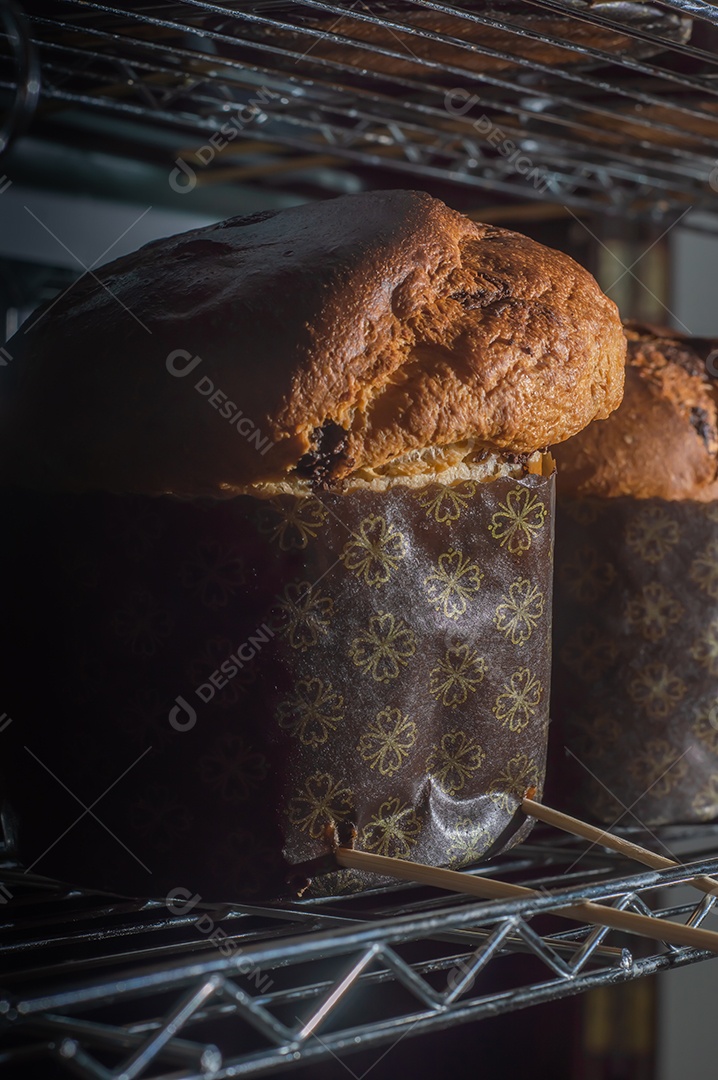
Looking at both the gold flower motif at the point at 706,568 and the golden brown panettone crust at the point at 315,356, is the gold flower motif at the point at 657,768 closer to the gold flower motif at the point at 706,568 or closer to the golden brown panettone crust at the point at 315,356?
the gold flower motif at the point at 706,568

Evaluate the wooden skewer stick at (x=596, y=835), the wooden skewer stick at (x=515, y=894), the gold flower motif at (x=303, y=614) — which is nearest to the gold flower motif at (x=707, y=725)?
the wooden skewer stick at (x=596, y=835)

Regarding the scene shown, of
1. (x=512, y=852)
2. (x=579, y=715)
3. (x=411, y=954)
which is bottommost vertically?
(x=411, y=954)

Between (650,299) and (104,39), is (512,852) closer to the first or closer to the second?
(104,39)

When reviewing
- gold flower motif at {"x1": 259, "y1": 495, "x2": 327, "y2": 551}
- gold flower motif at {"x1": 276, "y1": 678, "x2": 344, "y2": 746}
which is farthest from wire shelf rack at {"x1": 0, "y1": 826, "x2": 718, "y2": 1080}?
gold flower motif at {"x1": 259, "y1": 495, "x2": 327, "y2": 551}

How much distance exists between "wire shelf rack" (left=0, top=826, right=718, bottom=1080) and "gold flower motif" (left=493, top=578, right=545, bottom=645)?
167mm

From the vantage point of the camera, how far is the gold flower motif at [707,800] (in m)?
0.99

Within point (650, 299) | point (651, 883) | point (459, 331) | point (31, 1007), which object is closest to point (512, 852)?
point (651, 883)

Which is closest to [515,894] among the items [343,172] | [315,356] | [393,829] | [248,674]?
[393,829]

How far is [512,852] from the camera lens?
1.01 metres

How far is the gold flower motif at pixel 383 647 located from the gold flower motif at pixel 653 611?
0.31 meters

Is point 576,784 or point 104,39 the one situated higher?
point 104,39

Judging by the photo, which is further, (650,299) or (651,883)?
(650,299)

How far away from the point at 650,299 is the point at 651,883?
119 cm

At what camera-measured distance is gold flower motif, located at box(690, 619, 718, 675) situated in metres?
0.97
